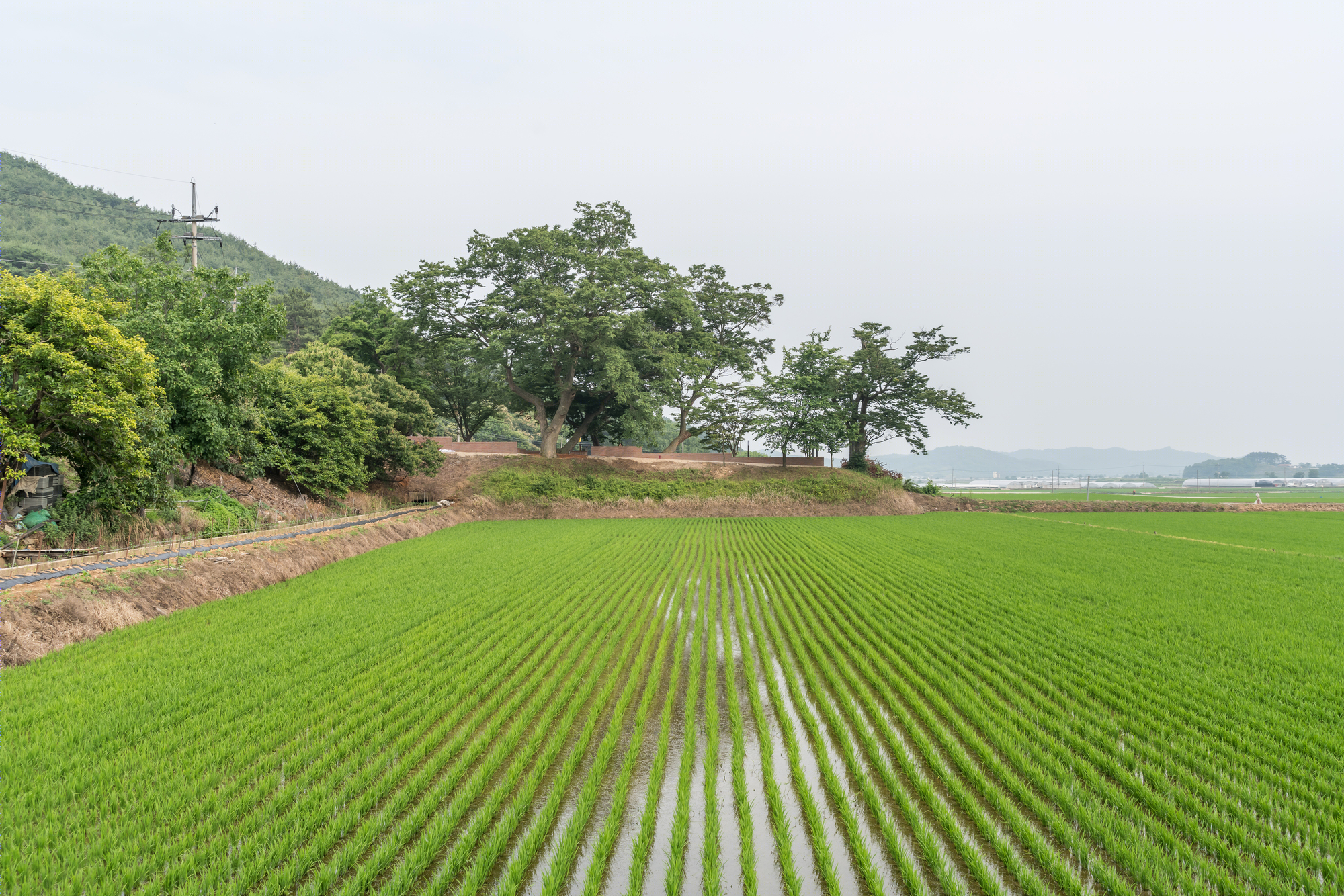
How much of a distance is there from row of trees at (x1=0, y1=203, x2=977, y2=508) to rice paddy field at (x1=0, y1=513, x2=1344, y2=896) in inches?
215

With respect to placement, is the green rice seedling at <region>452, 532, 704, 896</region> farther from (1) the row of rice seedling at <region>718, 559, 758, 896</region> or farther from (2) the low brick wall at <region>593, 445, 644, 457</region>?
(2) the low brick wall at <region>593, 445, 644, 457</region>

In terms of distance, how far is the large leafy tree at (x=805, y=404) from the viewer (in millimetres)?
36656

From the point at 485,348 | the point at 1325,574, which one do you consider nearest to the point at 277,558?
the point at 485,348

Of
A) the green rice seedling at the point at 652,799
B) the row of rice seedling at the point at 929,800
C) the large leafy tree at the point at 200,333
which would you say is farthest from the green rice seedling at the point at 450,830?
the large leafy tree at the point at 200,333

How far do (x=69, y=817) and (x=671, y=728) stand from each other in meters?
4.33

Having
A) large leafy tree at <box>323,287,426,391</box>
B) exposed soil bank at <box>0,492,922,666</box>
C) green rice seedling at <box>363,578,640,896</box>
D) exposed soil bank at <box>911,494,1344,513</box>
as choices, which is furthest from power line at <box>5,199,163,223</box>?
green rice seedling at <box>363,578,640,896</box>

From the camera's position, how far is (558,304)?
30.7 meters

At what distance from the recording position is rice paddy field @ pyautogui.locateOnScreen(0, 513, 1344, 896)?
3596 mm

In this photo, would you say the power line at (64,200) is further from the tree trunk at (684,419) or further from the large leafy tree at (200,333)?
the tree trunk at (684,419)

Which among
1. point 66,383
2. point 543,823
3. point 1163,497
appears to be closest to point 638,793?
point 543,823

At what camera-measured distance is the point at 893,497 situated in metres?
34.8

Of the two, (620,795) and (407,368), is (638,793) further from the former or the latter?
(407,368)

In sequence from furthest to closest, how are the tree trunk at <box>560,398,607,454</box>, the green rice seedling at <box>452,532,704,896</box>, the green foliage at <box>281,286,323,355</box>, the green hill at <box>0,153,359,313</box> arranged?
the green hill at <box>0,153,359,313</box>, the green foliage at <box>281,286,323,355</box>, the tree trunk at <box>560,398,607,454</box>, the green rice seedling at <box>452,532,704,896</box>

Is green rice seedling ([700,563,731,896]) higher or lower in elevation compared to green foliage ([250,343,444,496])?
lower
